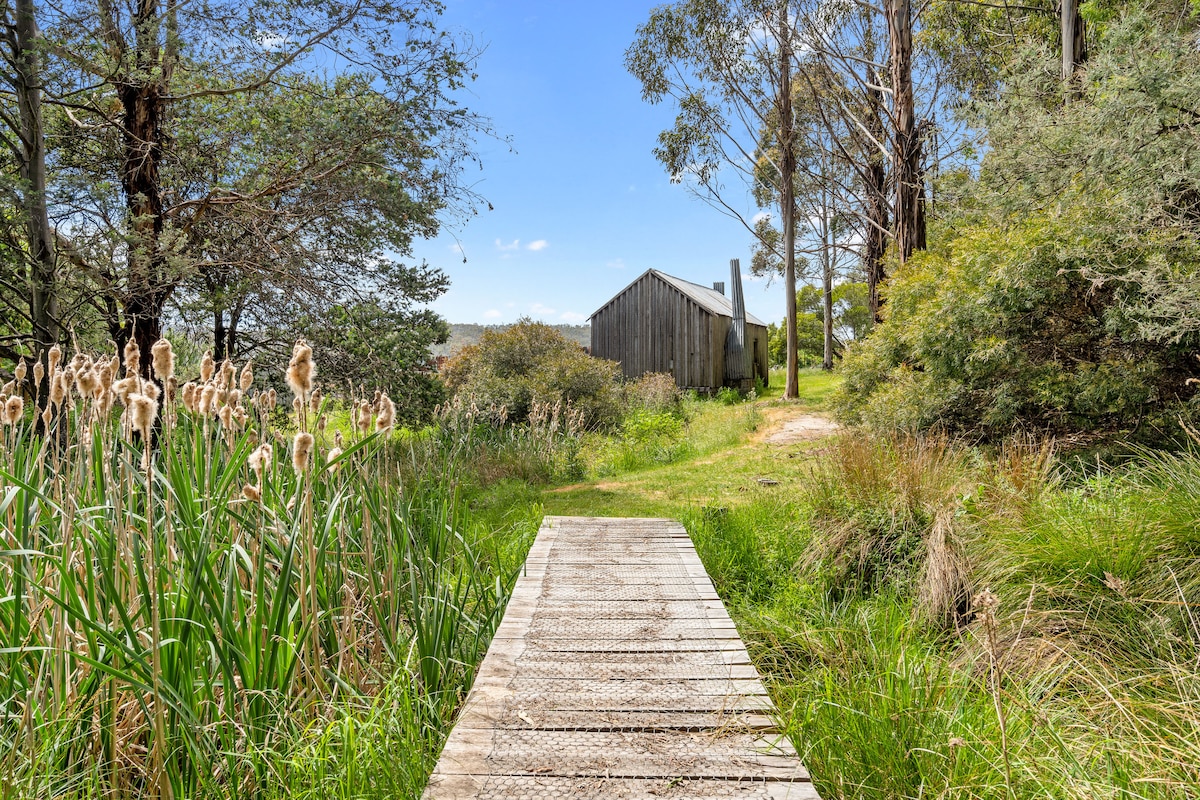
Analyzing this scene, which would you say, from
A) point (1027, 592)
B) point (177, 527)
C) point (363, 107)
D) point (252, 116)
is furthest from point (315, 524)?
point (252, 116)

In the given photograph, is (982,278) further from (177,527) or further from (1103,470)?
(177,527)

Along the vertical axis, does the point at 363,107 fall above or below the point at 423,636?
above

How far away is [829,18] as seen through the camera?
613 inches

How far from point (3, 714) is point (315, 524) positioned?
0.99 m

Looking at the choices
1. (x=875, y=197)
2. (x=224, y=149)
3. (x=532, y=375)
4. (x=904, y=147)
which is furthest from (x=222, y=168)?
(x=875, y=197)

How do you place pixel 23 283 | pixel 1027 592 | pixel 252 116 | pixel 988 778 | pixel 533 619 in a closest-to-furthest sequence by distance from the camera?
pixel 988 778
pixel 533 619
pixel 1027 592
pixel 23 283
pixel 252 116

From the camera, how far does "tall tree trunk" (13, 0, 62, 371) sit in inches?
235

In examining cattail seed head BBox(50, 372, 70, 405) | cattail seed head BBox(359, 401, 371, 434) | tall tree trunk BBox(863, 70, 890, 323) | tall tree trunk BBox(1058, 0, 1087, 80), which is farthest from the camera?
tall tree trunk BBox(863, 70, 890, 323)

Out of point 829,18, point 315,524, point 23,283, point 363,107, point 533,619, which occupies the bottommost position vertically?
point 533,619

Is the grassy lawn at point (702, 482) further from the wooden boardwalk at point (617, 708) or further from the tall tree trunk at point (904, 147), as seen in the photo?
the tall tree trunk at point (904, 147)

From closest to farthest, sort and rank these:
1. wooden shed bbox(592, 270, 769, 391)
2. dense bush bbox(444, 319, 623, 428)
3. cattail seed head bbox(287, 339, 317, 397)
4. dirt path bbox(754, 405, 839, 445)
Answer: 1. cattail seed head bbox(287, 339, 317, 397)
2. dirt path bbox(754, 405, 839, 445)
3. dense bush bbox(444, 319, 623, 428)
4. wooden shed bbox(592, 270, 769, 391)

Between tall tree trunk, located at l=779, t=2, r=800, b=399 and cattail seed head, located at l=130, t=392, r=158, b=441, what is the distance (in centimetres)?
1649

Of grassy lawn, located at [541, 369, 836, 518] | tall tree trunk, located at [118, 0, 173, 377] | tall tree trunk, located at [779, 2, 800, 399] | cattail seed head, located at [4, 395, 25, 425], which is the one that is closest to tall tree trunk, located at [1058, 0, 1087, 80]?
grassy lawn, located at [541, 369, 836, 518]

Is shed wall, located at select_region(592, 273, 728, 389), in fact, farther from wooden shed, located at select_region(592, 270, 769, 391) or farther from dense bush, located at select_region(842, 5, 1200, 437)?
dense bush, located at select_region(842, 5, 1200, 437)
